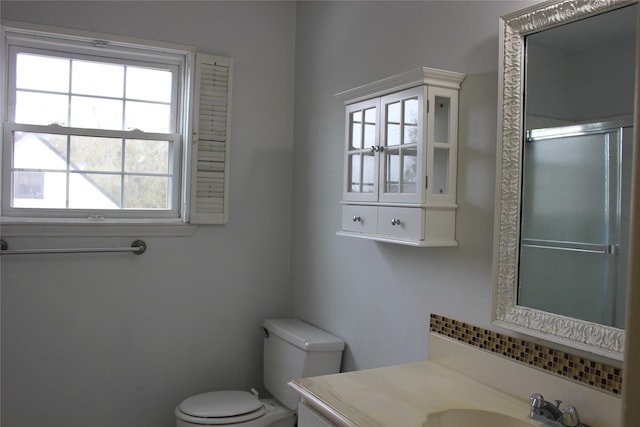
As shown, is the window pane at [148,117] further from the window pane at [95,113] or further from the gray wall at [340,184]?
the gray wall at [340,184]

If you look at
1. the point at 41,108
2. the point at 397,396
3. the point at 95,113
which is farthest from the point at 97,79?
the point at 397,396

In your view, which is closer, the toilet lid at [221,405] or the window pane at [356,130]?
the window pane at [356,130]

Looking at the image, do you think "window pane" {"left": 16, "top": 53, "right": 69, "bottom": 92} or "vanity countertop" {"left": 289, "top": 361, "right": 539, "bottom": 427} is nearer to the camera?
"vanity countertop" {"left": 289, "top": 361, "right": 539, "bottom": 427}

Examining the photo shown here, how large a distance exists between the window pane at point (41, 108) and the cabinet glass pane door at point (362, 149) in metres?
1.39

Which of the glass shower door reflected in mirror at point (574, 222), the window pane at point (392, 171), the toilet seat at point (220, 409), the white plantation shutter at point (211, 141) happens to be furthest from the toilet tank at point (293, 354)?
the glass shower door reflected in mirror at point (574, 222)

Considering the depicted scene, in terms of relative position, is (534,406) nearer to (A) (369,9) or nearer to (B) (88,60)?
(A) (369,9)

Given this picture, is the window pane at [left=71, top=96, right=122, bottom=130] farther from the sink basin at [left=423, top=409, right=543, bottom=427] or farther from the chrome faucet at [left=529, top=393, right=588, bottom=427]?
the chrome faucet at [left=529, top=393, right=588, bottom=427]

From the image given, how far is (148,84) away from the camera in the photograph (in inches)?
106

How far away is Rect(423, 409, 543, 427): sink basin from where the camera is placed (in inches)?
54.7

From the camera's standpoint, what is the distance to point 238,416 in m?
2.32

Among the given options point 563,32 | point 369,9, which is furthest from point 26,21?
point 563,32

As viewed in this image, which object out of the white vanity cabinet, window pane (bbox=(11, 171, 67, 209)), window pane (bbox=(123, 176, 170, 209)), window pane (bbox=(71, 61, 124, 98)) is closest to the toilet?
the white vanity cabinet

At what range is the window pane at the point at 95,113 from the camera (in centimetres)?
255

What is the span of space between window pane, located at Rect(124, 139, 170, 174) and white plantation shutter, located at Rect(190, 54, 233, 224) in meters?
0.18
